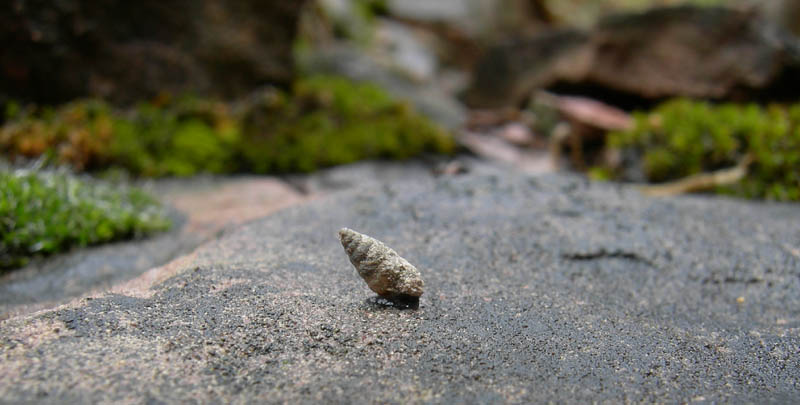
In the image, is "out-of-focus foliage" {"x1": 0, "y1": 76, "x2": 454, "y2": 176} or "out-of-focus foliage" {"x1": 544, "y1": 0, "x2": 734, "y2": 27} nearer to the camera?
"out-of-focus foliage" {"x1": 0, "y1": 76, "x2": 454, "y2": 176}

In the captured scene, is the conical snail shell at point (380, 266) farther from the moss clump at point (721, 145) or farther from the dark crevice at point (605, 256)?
the moss clump at point (721, 145)

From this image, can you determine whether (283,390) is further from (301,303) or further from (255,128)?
(255,128)

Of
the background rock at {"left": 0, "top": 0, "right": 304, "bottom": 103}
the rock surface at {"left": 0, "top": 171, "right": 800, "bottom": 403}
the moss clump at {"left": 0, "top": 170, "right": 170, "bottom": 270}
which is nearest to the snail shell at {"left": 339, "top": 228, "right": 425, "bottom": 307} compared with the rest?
the rock surface at {"left": 0, "top": 171, "right": 800, "bottom": 403}

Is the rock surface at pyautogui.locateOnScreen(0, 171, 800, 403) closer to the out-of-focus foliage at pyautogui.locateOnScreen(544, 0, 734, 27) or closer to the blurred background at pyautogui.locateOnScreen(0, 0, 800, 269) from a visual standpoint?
the blurred background at pyautogui.locateOnScreen(0, 0, 800, 269)

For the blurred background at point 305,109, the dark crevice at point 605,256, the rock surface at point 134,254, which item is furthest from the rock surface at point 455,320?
the blurred background at point 305,109

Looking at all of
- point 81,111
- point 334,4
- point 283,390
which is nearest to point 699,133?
point 283,390

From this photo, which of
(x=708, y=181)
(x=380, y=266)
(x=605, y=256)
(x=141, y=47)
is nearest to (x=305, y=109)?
(x=141, y=47)
